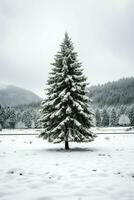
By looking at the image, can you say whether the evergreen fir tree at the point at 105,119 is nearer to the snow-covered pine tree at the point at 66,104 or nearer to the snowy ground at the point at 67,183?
the snow-covered pine tree at the point at 66,104

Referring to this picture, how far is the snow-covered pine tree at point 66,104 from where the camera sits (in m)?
21.2

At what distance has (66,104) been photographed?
74.1 feet

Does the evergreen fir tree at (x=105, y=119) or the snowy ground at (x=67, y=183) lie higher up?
the evergreen fir tree at (x=105, y=119)

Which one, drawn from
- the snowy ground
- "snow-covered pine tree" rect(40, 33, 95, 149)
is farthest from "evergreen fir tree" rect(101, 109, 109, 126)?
the snowy ground

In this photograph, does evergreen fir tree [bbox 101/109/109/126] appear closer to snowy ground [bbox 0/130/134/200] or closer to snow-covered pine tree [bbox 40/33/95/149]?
snow-covered pine tree [bbox 40/33/95/149]

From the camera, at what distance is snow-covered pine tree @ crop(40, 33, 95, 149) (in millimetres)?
21156

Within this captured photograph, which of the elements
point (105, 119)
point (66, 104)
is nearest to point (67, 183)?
point (66, 104)

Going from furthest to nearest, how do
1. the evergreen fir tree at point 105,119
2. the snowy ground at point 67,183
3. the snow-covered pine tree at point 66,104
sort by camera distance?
the evergreen fir tree at point 105,119
the snow-covered pine tree at point 66,104
the snowy ground at point 67,183

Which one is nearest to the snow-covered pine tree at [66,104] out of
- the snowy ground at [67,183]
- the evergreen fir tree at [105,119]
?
the snowy ground at [67,183]

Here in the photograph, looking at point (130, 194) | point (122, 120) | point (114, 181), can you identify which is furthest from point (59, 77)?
point (122, 120)

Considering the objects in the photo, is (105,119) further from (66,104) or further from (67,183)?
(67,183)

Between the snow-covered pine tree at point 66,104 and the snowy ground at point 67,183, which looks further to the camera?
the snow-covered pine tree at point 66,104

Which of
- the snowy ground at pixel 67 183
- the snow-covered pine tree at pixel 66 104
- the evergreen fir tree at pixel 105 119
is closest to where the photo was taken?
the snowy ground at pixel 67 183

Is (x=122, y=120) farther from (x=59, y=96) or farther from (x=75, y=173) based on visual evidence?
(x=75, y=173)
